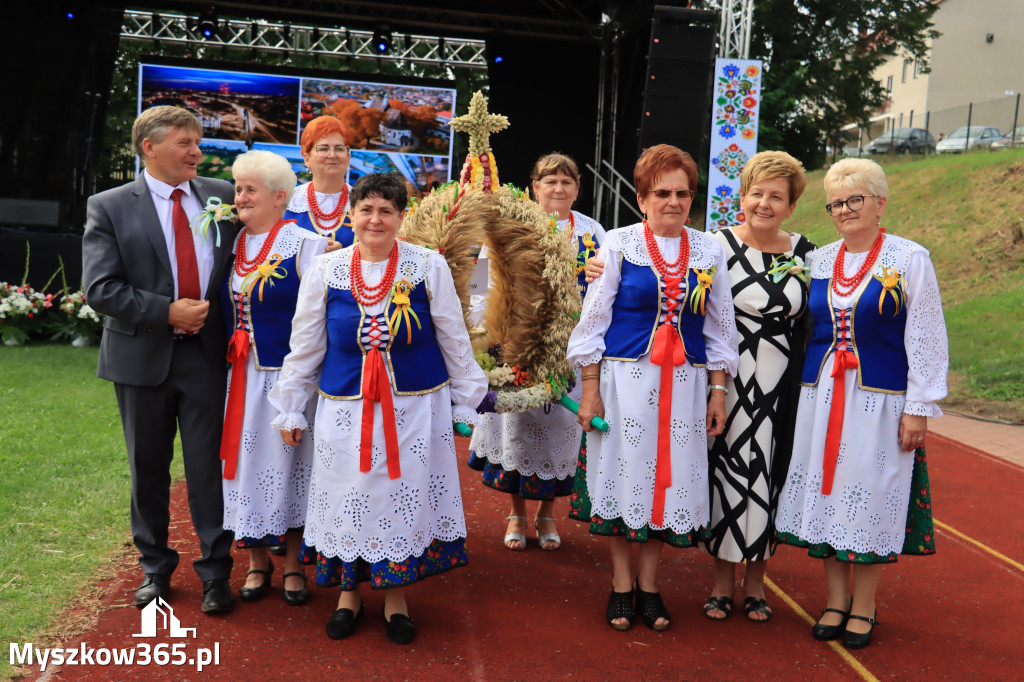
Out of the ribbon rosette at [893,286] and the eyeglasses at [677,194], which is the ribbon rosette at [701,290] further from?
the ribbon rosette at [893,286]

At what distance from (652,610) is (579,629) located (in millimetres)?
323

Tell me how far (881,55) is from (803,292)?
2041 centimetres

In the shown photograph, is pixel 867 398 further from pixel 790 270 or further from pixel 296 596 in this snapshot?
pixel 296 596

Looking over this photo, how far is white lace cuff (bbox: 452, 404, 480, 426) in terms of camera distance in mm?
3529

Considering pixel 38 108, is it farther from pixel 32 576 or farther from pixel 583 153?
pixel 32 576

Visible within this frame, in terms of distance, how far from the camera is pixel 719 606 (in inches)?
148

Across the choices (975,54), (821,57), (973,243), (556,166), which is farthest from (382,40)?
(975,54)

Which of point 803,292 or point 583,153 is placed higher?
point 583,153

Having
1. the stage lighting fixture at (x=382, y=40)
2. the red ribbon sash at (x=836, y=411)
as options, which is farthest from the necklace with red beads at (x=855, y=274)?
the stage lighting fixture at (x=382, y=40)

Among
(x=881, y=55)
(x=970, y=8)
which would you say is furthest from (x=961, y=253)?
(x=970, y=8)

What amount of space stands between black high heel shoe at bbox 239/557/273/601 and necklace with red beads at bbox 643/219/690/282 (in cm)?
222

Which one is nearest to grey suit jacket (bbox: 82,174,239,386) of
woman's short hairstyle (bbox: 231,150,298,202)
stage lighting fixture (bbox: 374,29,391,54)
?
woman's short hairstyle (bbox: 231,150,298,202)

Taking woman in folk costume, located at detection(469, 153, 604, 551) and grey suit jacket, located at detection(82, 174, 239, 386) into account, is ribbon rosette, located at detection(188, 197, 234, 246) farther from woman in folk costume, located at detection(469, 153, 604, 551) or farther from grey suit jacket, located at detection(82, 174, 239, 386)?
woman in folk costume, located at detection(469, 153, 604, 551)

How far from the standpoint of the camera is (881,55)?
21.1 m
